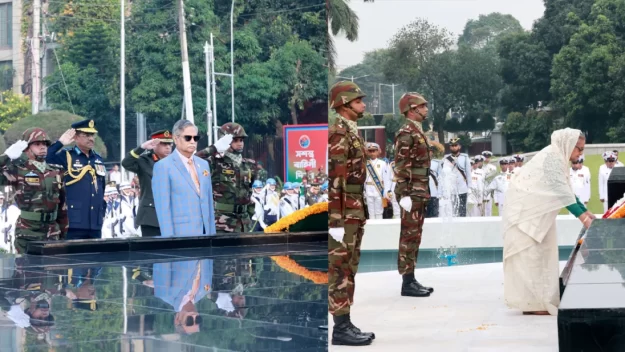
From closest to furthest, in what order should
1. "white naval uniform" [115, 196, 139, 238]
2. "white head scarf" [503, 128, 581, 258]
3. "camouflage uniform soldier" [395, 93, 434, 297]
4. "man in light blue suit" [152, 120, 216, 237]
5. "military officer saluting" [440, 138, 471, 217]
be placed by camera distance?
"white head scarf" [503, 128, 581, 258], "camouflage uniform soldier" [395, 93, 434, 297], "man in light blue suit" [152, 120, 216, 237], "military officer saluting" [440, 138, 471, 217], "white naval uniform" [115, 196, 139, 238]

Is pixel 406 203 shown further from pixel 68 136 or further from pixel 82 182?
pixel 68 136

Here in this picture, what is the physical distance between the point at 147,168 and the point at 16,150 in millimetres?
1284

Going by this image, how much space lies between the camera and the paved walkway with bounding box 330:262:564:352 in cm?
586

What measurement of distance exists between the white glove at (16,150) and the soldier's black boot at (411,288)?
325 cm

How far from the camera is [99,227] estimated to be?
8.70m

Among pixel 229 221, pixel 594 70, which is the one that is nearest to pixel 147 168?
pixel 229 221

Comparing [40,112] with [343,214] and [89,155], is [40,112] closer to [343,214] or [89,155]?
[89,155]

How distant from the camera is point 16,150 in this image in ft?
26.5

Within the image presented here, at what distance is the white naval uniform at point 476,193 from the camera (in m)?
16.2

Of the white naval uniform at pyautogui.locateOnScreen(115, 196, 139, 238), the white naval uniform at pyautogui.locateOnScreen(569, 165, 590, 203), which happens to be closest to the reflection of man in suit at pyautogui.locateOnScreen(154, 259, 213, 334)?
the white naval uniform at pyautogui.locateOnScreen(115, 196, 139, 238)

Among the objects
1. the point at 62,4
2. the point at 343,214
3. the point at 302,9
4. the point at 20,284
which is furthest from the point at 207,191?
the point at 62,4

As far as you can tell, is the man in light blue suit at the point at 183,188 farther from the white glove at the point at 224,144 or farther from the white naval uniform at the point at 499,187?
the white naval uniform at the point at 499,187

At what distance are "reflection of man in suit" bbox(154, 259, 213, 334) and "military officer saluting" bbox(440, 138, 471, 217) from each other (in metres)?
7.84

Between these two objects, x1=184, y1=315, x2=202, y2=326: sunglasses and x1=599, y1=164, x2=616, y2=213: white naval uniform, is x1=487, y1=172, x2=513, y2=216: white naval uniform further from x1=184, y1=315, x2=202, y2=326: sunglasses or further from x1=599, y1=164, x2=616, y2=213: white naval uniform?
x1=184, y1=315, x2=202, y2=326: sunglasses
